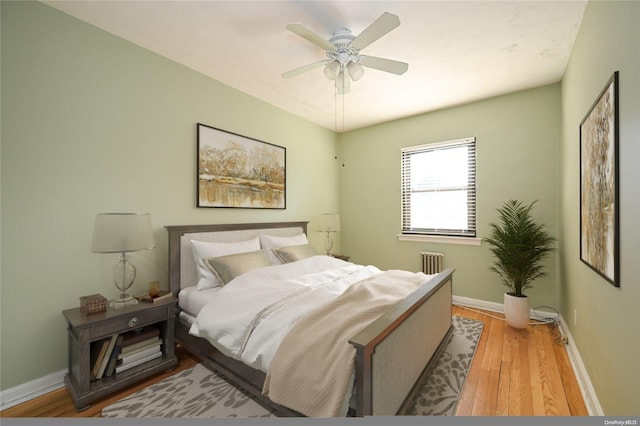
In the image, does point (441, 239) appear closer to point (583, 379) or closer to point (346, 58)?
point (583, 379)

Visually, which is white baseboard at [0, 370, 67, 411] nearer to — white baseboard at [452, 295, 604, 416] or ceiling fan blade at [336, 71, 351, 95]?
ceiling fan blade at [336, 71, 351, 95]

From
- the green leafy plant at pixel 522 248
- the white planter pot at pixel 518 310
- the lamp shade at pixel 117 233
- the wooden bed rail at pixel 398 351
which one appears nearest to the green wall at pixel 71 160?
the lamp shade at pixel 117 233

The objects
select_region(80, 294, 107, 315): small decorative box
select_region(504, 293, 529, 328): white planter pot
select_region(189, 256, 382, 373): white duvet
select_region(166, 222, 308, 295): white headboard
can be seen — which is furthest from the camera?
select_region(504, 293, 529, 328): white planter pot

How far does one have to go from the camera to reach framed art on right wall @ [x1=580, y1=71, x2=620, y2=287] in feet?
4.90

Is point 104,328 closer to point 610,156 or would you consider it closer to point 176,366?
point 176,366

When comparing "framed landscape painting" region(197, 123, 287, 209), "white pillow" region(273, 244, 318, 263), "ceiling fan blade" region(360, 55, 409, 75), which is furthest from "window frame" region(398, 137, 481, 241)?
"ceiling fan blade" region(360, 55, 409, 75)

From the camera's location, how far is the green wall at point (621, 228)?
1306 mm

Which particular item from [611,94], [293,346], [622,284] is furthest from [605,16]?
[293,346]

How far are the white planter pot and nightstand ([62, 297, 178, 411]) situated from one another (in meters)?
3.35

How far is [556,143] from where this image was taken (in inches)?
128

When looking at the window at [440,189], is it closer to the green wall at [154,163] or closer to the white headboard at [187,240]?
the green wall at [154,163]

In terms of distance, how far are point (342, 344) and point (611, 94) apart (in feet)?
6.50

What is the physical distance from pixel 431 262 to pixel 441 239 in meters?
0.36

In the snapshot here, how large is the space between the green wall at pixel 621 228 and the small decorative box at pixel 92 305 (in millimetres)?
3110
